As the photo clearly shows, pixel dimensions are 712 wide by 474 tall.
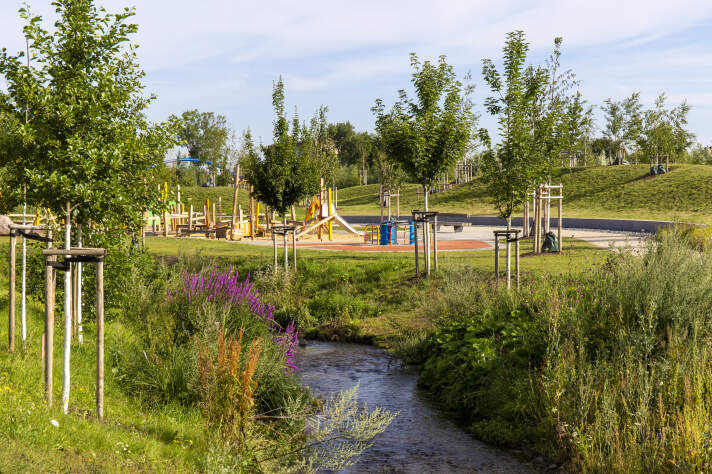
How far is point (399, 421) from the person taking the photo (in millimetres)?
8695

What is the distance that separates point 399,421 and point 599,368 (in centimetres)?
263

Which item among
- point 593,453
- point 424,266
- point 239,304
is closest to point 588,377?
point 593,453

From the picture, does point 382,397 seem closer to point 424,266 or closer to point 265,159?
point 424,266

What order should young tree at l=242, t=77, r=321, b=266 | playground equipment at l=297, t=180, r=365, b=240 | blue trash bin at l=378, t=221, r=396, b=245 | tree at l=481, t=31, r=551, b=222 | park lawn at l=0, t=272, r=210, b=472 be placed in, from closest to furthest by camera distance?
park lawn at l=0, t=272, r=210, b=472 < tree at l=481, t=31, r=551, b=222 < young tree at l=242, t=77, r=321, b=266 < blue trash bin at l=378, t=221, r=396, b=245 < playground equipment at l=297, t=180, r=365, b=240

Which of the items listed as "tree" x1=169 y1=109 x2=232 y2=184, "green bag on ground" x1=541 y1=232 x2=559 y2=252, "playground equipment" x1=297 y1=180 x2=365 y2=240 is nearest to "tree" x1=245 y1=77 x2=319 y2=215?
"playground equipment" x1=297 y1=180 x2=365 y2=240

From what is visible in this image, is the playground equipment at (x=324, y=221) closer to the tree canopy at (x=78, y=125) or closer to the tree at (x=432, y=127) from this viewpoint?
the tree at (x=432, y=127)

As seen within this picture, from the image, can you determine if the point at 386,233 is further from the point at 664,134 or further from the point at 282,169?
the point at 664,134

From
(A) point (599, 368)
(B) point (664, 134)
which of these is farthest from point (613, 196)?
(A) point (599, 368)

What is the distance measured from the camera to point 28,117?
7785mm

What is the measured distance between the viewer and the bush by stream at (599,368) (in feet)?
20.1

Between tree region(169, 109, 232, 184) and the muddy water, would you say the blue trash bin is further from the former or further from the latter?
tree region(169, 109, 232, 184)

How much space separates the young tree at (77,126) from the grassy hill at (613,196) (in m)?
33.4

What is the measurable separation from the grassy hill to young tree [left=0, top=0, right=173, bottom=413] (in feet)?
109

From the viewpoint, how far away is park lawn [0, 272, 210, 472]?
493 cm
